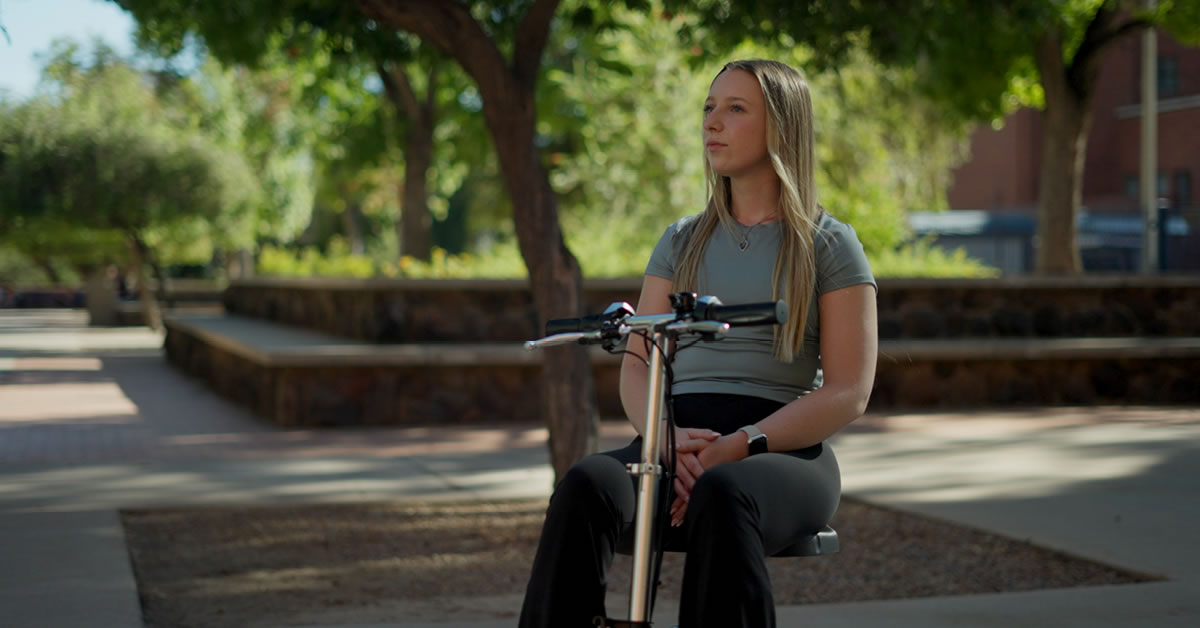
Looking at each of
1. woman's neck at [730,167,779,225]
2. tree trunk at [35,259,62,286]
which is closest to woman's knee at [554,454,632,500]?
woman's neck at [730,167,779,225]

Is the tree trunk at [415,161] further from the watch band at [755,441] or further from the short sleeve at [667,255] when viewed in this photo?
the watch band at [755,441]

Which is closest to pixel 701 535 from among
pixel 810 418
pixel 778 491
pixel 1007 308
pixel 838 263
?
pixel 778 491

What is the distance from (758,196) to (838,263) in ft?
0.98

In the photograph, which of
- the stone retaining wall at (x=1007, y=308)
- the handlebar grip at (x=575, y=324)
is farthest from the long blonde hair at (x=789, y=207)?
the stone retaining wall at (x=1007, y=308)

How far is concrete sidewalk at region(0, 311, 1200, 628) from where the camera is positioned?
524cm

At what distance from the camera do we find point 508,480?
8656 millimetres

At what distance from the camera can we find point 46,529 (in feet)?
22.3

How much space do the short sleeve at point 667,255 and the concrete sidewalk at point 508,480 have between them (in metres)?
1.84

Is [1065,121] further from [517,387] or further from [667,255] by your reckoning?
[667,255]

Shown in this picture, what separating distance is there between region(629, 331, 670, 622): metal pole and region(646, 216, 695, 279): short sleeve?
66cm

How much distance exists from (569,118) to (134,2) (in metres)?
15.7

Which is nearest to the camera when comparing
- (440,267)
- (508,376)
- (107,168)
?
(508,376)

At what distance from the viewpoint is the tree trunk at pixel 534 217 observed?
7016 mm

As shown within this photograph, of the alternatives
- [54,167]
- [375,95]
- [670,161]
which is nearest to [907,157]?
[670,161]
